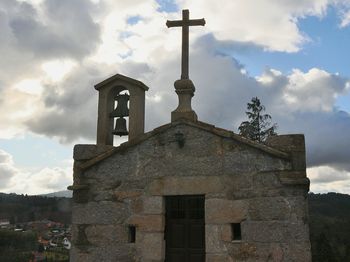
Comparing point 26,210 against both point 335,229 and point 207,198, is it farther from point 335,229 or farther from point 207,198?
point 207,198

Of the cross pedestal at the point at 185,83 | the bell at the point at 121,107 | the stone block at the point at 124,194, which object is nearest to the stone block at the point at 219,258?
the stone block at the point at 124,194

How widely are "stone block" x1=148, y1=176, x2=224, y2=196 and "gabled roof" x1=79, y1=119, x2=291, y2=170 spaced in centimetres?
72

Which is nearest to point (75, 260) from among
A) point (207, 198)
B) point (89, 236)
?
point (89, 236)

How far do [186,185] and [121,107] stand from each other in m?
2.10

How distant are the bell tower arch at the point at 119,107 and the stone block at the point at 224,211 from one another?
195cm

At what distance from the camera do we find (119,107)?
7.92 metres

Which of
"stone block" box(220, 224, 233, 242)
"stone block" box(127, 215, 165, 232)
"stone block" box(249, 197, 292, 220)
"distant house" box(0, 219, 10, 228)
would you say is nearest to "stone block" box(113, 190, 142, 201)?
"stone block" box(127, 215, 165, 232)

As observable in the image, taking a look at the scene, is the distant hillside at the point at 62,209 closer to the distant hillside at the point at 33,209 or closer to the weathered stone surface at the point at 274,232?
the distant hillside at the point at 33,209

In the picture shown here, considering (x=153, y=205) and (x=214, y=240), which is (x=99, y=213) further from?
(x=214, y=240)

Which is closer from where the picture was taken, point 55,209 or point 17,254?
point 17,254

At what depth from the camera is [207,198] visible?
661 cm

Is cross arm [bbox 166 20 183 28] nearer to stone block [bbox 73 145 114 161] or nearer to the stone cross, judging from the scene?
the stone cross

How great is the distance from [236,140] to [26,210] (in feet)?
226

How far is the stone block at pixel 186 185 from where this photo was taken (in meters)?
6.63
